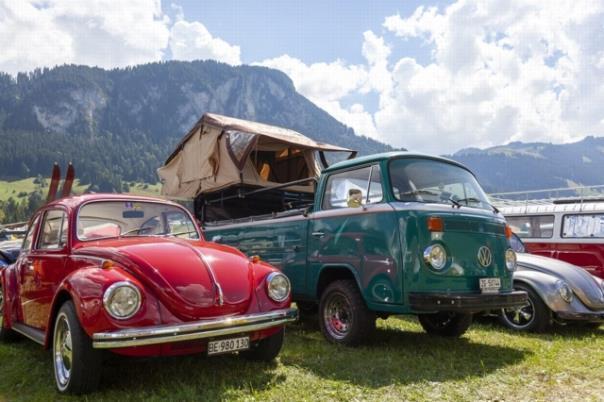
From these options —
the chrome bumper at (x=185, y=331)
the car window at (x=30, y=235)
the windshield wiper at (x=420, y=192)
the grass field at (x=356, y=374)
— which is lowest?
the grass field at (x=356, y=374)

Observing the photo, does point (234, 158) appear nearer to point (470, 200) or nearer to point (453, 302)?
point (470, 200)

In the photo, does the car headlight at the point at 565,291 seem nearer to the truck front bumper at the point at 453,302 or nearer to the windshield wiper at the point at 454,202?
the truck front bumper at the point at 453,302

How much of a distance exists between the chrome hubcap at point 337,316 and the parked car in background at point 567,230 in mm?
6876

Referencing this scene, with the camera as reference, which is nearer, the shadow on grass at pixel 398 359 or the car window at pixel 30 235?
the shadow on grass at pixel 398 359

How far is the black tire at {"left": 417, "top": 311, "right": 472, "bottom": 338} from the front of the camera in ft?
22.1

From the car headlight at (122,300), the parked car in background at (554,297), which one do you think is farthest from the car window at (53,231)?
the parked car in background at (554,297)

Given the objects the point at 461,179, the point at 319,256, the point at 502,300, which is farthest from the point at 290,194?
the point at 502,300

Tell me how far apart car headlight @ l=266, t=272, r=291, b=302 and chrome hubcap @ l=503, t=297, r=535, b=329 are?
166 inches

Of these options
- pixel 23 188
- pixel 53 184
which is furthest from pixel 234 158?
pixel 23 188

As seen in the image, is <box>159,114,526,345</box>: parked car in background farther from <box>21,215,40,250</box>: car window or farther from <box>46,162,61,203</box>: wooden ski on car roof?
<box>46,162,61,203</box>: wooden ski on car roof

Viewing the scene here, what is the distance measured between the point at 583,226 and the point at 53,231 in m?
10.3

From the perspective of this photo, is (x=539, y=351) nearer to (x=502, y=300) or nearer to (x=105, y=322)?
(x=502, y=300)

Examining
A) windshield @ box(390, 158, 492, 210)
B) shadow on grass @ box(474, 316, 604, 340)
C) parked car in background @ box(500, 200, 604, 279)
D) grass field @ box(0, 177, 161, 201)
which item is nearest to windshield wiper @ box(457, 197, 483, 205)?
windshield @ box(390, 158, 492, 210)

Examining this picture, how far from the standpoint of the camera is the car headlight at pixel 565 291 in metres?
7.02
